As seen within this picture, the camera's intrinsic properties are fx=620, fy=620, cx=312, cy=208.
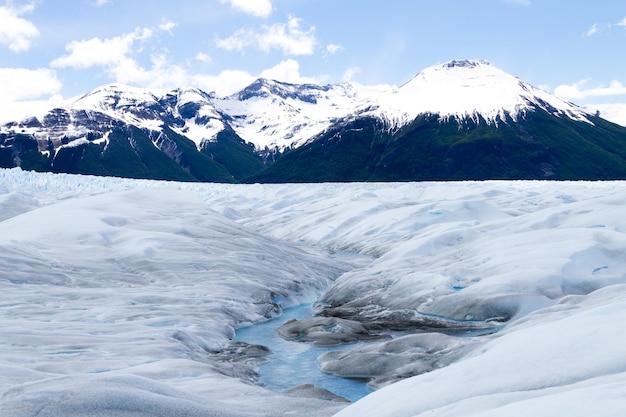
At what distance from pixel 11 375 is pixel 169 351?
15.3 ft

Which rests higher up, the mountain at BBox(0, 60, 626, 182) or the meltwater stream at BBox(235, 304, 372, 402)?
the mountain at BBox(0, 60, 626, 182)

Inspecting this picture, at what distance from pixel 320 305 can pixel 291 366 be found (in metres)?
8.22

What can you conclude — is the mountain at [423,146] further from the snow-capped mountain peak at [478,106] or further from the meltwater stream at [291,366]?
the meltwater stream at [291,366]

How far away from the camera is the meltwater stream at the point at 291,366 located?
13.0 m

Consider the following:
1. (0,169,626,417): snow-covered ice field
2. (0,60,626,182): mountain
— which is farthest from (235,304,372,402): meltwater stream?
(0,60,626,182): mountain

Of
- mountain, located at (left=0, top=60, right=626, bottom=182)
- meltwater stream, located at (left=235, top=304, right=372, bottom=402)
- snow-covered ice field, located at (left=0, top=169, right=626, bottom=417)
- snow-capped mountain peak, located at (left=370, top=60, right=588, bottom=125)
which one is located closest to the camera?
snow-covered ice field, located at (left=0, top=169, right=626, bottom=417)

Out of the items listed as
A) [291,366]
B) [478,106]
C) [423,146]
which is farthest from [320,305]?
[478,106]

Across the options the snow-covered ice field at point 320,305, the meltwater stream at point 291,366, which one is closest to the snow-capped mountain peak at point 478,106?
the snow-covered ice field at point 320,305

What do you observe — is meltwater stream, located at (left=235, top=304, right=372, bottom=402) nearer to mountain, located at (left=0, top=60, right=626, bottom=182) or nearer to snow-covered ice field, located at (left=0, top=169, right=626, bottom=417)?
snow-covered ice field, located at (left=0, top=169, right=626, bottom=417)

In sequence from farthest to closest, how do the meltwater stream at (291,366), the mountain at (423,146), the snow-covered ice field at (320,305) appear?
the mountain at (423,146), the meltwater stream at (291,366), the snow-covered ice field at (320,305)

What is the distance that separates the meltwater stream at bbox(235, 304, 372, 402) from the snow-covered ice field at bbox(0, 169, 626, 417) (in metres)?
0.40

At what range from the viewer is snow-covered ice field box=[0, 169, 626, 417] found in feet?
25.7

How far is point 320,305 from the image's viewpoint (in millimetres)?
23047

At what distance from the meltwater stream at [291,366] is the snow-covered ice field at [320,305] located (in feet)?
1.31
